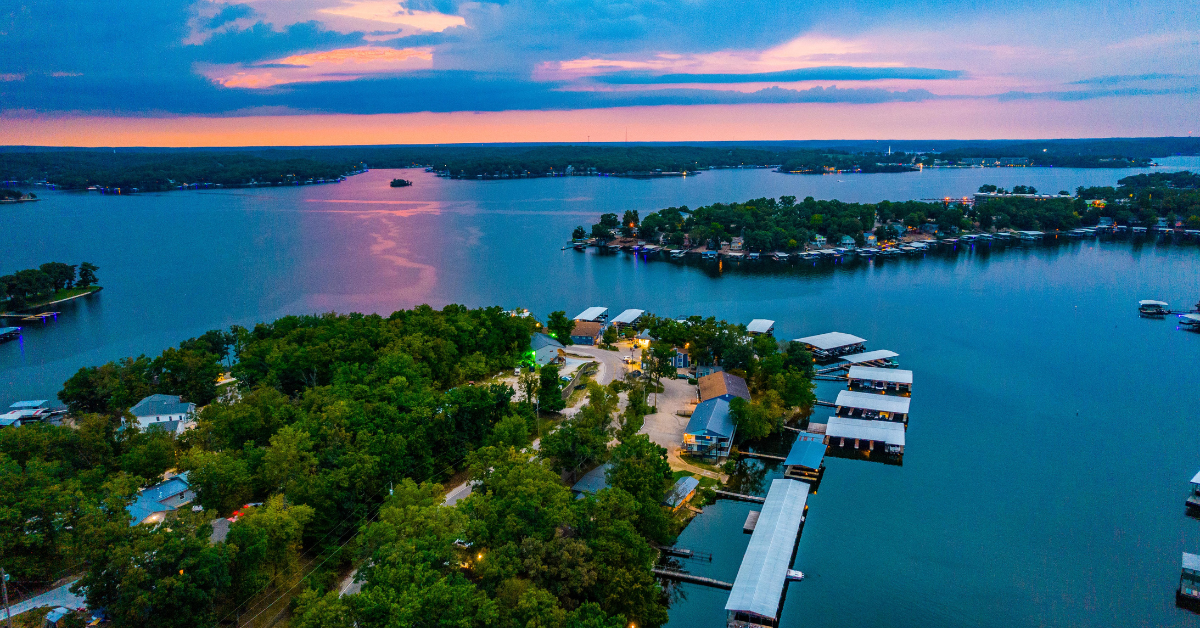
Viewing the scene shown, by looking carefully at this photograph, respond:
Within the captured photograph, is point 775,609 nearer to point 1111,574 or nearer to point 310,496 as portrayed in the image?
point 1111,574

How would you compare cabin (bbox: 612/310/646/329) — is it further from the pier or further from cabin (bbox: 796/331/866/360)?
the pier

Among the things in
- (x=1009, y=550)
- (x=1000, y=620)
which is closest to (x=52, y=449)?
(x=1000, y=620)

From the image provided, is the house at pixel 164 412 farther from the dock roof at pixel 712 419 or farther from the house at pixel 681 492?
the dock roof at pixel 712 419

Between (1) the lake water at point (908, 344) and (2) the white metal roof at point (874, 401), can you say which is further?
(2) the white metal roof at point (874, 401)

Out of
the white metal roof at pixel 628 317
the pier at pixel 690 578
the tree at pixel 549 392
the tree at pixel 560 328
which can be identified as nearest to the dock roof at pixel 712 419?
the tree at pixel 549 392

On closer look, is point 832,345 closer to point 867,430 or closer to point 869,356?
point 869,356

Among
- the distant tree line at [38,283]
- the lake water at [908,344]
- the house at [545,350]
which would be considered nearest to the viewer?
the lake water at [908,344]
